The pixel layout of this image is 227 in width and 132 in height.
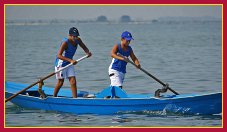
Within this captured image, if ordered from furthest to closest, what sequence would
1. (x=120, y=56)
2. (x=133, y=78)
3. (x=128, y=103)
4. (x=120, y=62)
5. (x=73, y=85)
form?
(x=133, y=78)
(x=73, y=85)
(x=120, y=62)
(x=120, y=56)
(x=128, y=103)

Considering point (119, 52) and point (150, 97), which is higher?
point (119, 52)

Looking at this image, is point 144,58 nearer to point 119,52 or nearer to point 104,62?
point 104,62

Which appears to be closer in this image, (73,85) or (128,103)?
(128,103)

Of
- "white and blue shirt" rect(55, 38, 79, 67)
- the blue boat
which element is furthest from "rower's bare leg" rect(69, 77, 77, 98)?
"white and blue shirt" rect(55, 38, 79, 67)

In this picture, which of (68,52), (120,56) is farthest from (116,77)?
(68,52)

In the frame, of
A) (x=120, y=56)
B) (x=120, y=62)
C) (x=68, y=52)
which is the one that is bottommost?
(x=120, y=62)

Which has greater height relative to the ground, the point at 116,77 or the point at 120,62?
the point at 120,62

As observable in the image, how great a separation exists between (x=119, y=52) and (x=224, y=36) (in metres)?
2.44

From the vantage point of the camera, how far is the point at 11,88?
19.0 meters

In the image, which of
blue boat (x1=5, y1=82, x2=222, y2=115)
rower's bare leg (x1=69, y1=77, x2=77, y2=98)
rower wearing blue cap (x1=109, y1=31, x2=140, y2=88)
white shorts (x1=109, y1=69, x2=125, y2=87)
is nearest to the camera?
blue boat (x1=5, y1=82, x2=222, y2=115)

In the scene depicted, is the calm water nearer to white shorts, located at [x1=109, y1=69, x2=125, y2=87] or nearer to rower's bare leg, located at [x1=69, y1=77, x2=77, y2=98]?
rower's bare leg, located at [x1=69, y1=77, x2=77, y2=98]

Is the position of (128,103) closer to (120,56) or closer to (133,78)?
(120,56)

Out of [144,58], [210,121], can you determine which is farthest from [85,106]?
[144,58]

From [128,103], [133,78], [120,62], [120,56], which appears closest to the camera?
[128,103]
